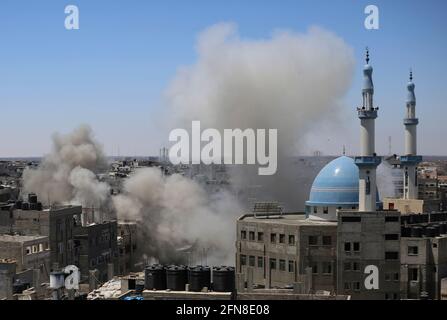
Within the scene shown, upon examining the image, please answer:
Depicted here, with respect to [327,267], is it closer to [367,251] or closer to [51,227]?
[367,251]

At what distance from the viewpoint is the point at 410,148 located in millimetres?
37906

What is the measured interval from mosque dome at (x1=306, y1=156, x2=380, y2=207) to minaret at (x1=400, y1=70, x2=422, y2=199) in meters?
8.29

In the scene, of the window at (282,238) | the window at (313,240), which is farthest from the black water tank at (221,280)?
the window at (282,238)

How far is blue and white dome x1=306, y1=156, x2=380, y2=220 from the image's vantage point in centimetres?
2941

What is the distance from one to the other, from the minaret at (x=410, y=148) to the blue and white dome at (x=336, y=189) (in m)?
7.87

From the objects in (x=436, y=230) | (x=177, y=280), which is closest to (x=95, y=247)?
(x=436, y=230)

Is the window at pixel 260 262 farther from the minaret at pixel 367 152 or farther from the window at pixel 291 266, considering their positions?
the minaret at pixel 367 152

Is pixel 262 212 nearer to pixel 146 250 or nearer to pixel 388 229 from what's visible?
pixel 388 229

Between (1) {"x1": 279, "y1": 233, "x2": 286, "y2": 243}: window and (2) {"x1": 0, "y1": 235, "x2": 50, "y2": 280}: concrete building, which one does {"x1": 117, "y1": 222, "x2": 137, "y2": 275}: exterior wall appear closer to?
(2) {"x1": 0, "y1": 235, "x2": 50, "y2": 280}: concrete building

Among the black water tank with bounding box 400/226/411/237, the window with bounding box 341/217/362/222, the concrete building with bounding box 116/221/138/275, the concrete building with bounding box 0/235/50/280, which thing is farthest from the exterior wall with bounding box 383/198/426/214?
the concrete building with bounding box 0/235/50/280

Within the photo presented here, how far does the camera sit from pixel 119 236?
138ft

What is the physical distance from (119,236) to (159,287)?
25.2m

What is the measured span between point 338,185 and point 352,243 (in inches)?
138

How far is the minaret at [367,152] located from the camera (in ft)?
91.1
